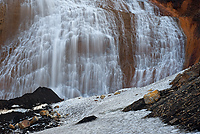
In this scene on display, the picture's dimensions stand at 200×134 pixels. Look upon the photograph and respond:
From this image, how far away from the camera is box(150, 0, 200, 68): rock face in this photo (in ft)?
43.3

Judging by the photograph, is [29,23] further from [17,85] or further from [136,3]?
[136,3]

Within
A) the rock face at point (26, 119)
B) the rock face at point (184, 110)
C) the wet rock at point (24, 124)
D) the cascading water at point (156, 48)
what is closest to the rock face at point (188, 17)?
the cascading water at point (156, 48)

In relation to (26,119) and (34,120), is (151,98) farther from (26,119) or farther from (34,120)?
(26,119)

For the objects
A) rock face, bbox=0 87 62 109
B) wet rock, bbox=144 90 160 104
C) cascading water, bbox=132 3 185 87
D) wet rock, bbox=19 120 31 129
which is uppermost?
cascading water, bbox=132 3 185 87

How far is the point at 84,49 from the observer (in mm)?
11648

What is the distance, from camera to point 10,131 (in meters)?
5.26

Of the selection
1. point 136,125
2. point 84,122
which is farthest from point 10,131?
point 136,125

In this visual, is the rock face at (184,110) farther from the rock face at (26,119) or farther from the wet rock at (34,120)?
the wet rock at (34,120)

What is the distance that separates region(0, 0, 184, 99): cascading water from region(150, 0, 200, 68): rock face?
0.57 m

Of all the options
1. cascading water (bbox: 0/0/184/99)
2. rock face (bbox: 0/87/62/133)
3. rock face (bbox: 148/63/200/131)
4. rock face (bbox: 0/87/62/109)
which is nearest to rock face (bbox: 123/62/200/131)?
rock face (bbox: 148/63/200/131)

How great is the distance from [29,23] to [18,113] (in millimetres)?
7048

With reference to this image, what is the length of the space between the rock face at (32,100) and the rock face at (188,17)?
935cm

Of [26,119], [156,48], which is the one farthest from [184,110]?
[156,48]

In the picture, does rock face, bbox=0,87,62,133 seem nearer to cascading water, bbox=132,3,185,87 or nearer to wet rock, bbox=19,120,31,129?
wet rock, bbox=19,120,31,129
